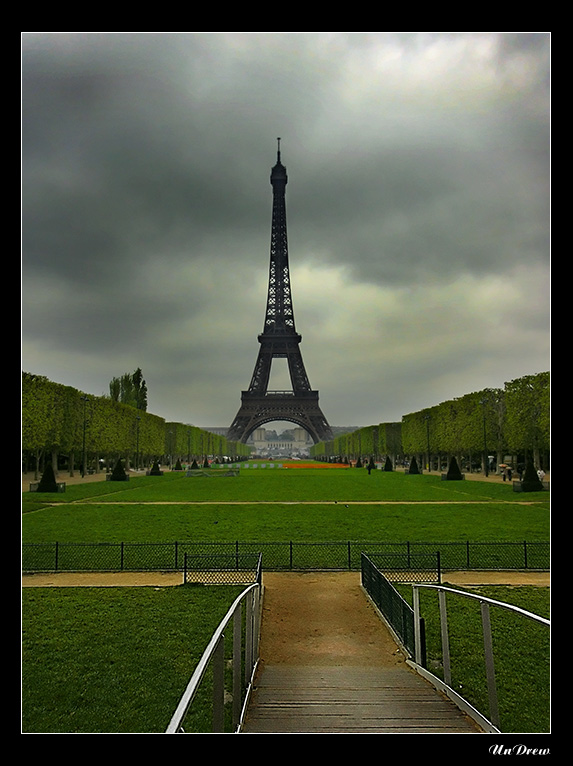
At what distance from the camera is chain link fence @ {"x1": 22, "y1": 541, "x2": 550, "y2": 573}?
Result: 1316 centimetres

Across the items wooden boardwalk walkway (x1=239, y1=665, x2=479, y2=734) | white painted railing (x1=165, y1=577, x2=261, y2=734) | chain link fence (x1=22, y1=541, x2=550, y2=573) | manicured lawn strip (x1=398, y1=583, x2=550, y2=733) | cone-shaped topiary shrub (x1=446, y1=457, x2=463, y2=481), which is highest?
white painted railing (x1=165, y1=577, x2=261, y2=734)

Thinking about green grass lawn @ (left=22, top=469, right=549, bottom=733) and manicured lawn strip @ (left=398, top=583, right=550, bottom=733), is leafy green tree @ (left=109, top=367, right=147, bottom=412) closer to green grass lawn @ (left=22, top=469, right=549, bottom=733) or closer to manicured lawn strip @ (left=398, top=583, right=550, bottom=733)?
green grass lawn @ (left=22, top=469, right=549, bottom=733)

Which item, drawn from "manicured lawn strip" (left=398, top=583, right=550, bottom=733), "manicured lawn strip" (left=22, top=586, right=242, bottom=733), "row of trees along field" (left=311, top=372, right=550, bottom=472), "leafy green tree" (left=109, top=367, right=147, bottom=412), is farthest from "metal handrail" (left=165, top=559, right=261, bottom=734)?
"leafy green tree" (left=109, top=367, right=147, bottom=412)

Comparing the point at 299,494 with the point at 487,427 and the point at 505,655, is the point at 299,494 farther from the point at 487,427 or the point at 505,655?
the point at 505,655

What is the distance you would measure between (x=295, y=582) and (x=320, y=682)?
622 cm

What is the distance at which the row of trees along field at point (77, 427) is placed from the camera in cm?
3822

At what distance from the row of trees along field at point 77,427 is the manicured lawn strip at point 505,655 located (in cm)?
3334

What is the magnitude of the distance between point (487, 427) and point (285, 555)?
3666 cm

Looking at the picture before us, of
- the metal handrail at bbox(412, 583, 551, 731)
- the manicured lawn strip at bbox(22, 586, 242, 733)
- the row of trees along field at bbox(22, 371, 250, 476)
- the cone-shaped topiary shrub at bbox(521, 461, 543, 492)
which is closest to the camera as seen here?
the metal handrail at bbox(412, 583, 551, 731)

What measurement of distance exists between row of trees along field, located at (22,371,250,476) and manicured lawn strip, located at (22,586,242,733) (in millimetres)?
29471

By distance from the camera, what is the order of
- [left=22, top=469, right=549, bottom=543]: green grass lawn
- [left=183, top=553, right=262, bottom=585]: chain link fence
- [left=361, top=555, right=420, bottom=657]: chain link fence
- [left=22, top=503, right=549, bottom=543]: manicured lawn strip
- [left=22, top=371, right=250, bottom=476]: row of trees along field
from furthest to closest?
1. [left=22, top=371, right=250, bottom=476]: row of trees along field
2. [left=22, top=469, right=549, bottom=543]: green grass lawn
3. [left=22, top=503, right=549, bottom=543]: manicured lawn strip
4. [left=183, top=553, right=262, bottom=585]: chain link fence
5. [left=361, top=555, right=420, bottom=657]: chain link fence
